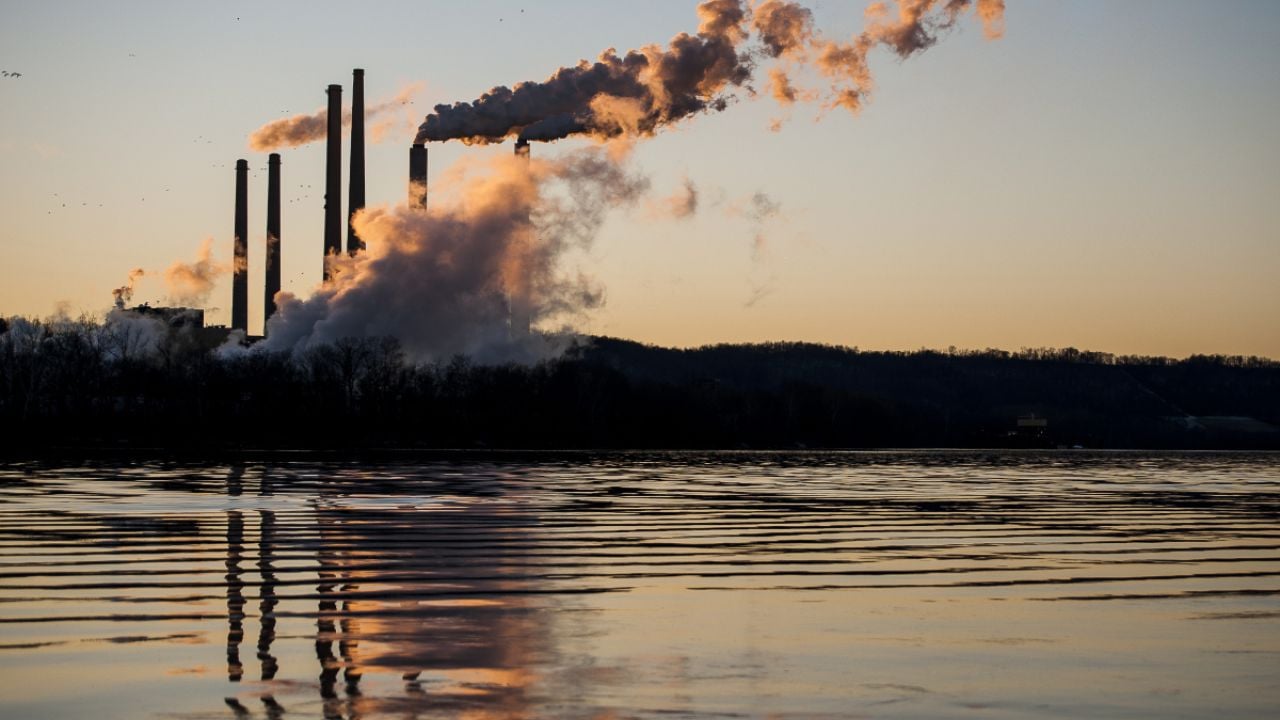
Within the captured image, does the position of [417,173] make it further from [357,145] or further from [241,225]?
[241,225]

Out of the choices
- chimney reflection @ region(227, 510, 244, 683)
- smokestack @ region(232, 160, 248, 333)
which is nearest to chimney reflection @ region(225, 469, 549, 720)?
chimney reflection @ region(227, 510, 244, 683)

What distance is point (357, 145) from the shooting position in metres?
133

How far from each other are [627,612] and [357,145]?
375ft

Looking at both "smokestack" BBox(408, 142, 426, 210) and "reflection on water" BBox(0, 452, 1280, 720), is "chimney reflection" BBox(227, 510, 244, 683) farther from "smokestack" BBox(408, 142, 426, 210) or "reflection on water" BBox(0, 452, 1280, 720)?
"smokestack" BBox(408, 142, 426, 210)

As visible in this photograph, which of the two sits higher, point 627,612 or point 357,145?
point 357,145

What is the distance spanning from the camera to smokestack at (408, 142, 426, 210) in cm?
12744

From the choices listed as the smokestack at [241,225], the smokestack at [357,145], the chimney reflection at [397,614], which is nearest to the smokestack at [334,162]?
the smokestack at [357,145]

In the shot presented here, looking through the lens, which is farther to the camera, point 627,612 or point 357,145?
point 357,145

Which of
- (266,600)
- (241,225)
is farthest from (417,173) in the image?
(266,600)

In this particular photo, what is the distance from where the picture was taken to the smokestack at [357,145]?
434 feet

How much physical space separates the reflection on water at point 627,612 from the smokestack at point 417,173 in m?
82.7

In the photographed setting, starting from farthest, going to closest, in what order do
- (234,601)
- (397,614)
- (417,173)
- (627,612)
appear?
(417,173) → (234,601) → (627,612) → (397,614)

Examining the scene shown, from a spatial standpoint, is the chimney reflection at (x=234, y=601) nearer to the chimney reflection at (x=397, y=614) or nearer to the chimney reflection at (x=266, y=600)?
the chimney reflection at (x=397, y=614)

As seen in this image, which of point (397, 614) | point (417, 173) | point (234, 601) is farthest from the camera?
point (417, 173)
